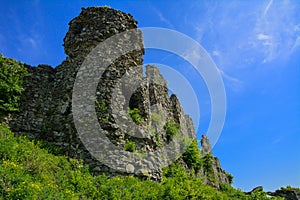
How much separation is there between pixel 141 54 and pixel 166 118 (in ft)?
15.7

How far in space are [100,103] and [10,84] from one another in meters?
3.81

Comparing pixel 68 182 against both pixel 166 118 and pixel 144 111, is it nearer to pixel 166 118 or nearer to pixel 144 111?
pixel 144 111

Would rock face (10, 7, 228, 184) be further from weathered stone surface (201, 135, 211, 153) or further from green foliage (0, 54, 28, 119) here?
weathered stone surface (201, 135, 211, 153)

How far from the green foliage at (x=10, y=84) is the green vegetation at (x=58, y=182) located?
191 cm

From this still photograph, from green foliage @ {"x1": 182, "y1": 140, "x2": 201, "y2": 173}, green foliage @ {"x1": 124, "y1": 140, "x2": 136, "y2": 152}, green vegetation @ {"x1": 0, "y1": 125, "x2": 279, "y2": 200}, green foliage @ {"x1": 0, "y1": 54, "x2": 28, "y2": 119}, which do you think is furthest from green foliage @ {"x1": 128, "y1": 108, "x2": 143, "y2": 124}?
green foliage @ {"x1": 182, "y1": 140, "x2": 201, "y2": 173}

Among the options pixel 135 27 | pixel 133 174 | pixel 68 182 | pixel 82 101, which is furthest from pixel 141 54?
pixel 68 182

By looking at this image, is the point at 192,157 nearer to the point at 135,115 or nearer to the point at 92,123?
the point at 135,115

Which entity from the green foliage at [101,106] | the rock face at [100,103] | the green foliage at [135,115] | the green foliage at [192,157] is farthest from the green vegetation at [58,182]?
the green foliage at [192,157]

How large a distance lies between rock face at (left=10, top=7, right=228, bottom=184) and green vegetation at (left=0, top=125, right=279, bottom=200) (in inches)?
31.4

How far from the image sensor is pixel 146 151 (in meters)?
10.6

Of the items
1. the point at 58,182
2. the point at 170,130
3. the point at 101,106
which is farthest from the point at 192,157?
the point at 58,182

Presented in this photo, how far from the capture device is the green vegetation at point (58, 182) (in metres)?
5.89

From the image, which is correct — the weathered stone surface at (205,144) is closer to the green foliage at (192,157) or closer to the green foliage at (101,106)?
the green foliage at (192,157)

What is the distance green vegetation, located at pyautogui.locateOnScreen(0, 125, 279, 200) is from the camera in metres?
5.89
